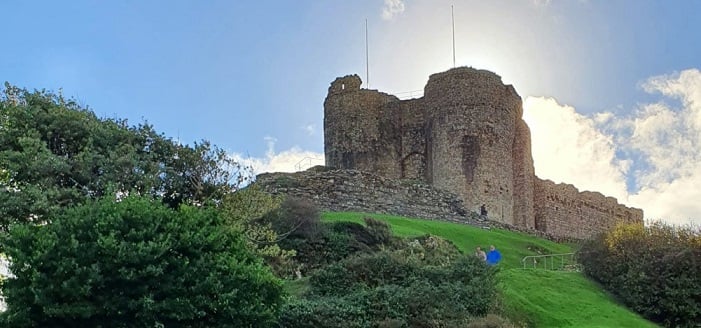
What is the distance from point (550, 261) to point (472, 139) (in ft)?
44.4

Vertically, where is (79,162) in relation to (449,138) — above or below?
below

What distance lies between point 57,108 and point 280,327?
10.6 m

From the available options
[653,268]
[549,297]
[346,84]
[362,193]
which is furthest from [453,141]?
[549,297]

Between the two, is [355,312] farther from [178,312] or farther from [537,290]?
[537,290]

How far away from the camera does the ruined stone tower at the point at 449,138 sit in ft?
160

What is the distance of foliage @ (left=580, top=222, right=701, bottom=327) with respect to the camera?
1035 inches

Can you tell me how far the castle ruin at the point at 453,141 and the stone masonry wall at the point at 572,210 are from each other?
0.32 ft

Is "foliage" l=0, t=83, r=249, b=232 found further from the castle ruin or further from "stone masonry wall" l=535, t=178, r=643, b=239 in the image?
"stone masonry wall" l=535, t=178, r=643, b=239

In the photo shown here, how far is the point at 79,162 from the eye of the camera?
24.5 metres

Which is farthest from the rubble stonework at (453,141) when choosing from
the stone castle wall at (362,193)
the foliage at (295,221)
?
the foliage at (295,221)

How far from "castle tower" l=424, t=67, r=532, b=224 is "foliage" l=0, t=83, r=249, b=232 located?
77.7 ft

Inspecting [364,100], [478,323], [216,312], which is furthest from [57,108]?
[364,100]

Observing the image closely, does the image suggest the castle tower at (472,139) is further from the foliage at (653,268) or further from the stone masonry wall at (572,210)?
the foliage at (653,268)

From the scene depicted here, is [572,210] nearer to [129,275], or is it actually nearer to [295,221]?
[295,221]
